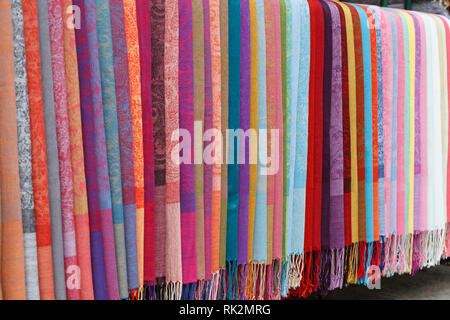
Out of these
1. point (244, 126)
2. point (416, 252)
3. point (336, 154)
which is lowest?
point (416, 252)

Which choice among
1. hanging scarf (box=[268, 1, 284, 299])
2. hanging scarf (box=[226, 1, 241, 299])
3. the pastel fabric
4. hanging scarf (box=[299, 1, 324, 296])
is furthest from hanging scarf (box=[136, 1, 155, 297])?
hanging scarf (box=[299, 1, 324, 296])

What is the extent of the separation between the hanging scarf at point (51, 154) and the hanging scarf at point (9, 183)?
0.20 ft

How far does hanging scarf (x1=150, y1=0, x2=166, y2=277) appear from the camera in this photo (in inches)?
39.0

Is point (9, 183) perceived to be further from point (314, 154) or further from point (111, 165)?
point (314, 154)

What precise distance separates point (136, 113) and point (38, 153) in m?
0.23

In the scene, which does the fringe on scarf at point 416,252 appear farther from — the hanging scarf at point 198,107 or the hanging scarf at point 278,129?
the hanging scarf at point 198,107

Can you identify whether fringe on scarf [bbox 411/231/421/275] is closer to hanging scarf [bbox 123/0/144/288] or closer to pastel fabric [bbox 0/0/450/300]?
pastel fabric [bbox 0/0/450/300]

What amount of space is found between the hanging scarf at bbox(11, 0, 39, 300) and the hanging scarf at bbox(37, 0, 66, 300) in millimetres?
36

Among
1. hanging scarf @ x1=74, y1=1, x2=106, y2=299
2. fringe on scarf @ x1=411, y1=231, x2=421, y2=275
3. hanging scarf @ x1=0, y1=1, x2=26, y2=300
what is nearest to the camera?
hanging scarf @ x1=0, y1=1, x2=26, y2=300

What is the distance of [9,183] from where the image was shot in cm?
76

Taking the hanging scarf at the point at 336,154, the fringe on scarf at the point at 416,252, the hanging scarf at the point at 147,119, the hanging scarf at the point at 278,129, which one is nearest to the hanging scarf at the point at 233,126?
the hanging scarf at the point at 278,129

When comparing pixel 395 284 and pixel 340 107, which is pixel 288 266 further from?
pixel 395 284

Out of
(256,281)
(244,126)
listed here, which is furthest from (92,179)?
(256,281)

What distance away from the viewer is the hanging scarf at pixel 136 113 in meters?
0.94
